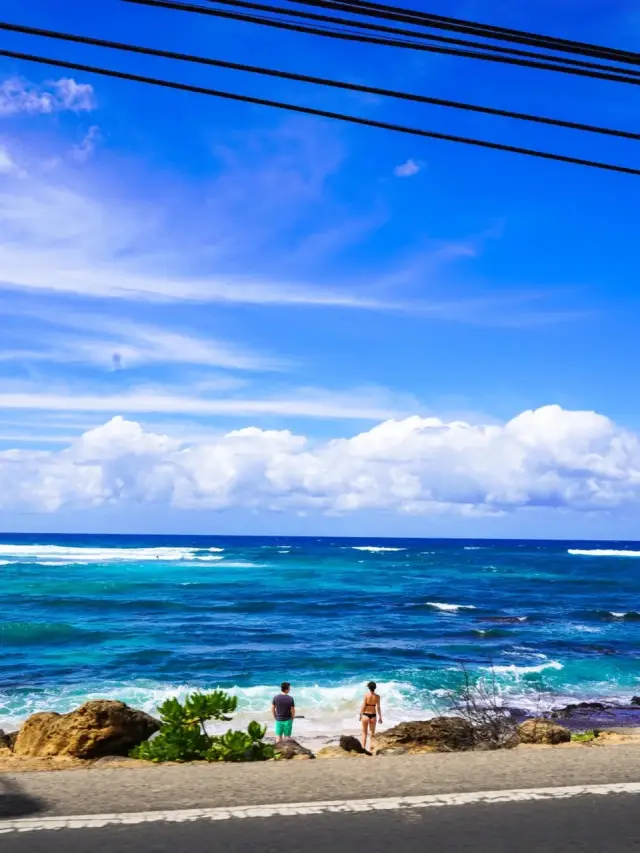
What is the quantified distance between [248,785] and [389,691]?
51.2ft

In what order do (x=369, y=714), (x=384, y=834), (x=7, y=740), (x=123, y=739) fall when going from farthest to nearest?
(x=369, y=714) → (x=7, y=740) → (x=123, y=739) → (x=384, y=834)

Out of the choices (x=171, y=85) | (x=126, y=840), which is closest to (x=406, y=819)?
(x=126, y=840)

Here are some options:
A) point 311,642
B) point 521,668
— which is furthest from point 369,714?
point 311,642

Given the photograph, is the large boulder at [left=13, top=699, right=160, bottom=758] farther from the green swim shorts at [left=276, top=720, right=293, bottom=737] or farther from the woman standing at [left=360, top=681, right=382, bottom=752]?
the woman standing at [left=360, top=681, right=382, bottom=752]

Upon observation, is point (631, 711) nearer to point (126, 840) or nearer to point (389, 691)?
point (389, 691)

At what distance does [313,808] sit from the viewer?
494 centimetres

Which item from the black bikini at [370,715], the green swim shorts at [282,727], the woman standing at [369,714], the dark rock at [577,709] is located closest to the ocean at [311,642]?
the dark rock at [577,709]

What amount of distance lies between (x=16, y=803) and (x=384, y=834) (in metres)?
2.42

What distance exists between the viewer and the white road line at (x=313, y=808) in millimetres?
4637

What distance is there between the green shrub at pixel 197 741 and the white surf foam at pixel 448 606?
3176 centimetres

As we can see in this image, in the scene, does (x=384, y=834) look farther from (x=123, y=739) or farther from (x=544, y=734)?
(x=544, y=734)

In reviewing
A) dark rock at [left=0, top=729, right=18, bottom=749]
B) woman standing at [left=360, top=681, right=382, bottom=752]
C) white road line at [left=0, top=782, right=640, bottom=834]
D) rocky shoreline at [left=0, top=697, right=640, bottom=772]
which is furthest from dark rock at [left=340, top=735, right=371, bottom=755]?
white road line at [left=0, top=782, right=640, bottom=834]

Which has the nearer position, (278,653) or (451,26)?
(451,26)

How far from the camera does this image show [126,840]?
436 cm
